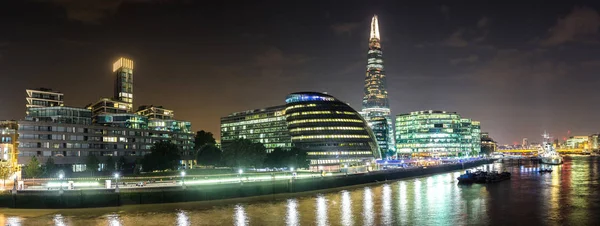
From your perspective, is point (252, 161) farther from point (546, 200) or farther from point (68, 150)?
point (546, 200)

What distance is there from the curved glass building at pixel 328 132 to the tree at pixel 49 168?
73.4m

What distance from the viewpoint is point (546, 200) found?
2702 inches

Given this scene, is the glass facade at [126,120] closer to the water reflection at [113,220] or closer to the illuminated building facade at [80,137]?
the illuminated building facade at [80,137]

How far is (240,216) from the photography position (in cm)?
5441

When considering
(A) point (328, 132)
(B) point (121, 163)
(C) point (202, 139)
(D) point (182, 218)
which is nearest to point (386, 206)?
(D) point (182, 218)

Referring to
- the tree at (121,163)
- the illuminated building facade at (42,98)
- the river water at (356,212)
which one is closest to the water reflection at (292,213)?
the river water at (356,212)

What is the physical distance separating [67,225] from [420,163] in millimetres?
159718

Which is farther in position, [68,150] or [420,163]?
[420,163]

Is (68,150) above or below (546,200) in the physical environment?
above

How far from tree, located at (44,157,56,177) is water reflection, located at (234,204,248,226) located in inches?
2274

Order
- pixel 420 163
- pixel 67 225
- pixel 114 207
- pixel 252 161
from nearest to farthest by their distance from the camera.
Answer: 1. pixel 67 225
2. pixel 114 207
3. pixel 252 161
4. pixel 420 163

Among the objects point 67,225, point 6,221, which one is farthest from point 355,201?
point 6,221

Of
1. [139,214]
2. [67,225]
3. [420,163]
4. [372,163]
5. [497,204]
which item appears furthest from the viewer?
[420,163]

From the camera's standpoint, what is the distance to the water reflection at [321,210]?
5100cm
